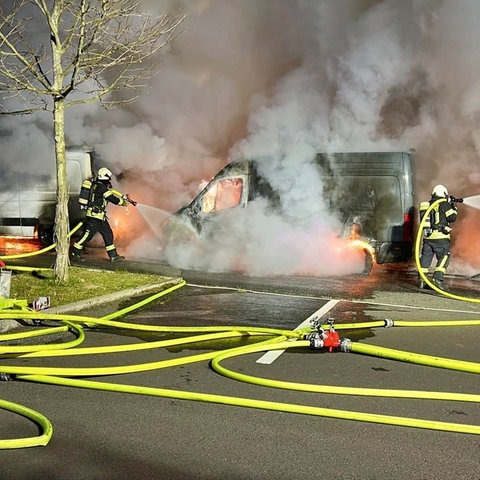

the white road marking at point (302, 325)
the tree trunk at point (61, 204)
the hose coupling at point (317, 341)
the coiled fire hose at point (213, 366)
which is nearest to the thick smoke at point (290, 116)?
the tree trunk at point (61, 204)

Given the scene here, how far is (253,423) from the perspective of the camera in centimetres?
341

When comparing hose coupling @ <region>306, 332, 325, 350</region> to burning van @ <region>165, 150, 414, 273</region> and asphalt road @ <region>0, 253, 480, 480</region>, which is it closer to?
asphalt road @ <region>0, 253, 480, 480</region>

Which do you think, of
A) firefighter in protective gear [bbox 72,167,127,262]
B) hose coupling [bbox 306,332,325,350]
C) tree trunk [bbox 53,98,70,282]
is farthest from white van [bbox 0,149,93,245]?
hose coupling [bbox 306,332,325,350]

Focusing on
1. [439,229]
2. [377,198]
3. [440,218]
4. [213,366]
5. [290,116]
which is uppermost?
[290,116]

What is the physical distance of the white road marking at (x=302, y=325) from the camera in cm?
471

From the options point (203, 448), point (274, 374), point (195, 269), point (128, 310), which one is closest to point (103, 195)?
point (195, 269)

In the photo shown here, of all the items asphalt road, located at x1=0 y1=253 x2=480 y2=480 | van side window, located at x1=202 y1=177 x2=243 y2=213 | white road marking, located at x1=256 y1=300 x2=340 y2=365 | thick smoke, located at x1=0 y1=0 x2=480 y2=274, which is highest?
thick smoke, located at x1=0 y1=0 x2=480 y2=274

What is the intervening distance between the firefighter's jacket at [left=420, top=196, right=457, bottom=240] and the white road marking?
87.0 inches

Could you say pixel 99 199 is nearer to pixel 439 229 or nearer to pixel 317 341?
pixel 439 229

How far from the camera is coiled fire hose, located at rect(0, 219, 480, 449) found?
3398mm

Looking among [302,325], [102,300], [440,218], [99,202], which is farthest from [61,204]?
[440,218]

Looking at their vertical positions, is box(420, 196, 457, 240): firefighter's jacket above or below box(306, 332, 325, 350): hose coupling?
above

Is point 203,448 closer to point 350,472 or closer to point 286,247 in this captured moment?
point 350,472

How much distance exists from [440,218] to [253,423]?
243 inches
